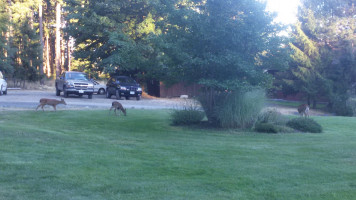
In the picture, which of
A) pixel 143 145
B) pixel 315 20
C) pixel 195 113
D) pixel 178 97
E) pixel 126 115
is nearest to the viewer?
pixel 143 145

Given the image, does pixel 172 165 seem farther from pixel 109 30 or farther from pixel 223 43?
pixel 109 30

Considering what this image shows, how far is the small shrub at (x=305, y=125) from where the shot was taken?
14.8 metres

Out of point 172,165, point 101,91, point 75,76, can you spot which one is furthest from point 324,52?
point 172,165

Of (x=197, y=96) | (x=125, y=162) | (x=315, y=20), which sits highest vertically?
(x=315, y=20)

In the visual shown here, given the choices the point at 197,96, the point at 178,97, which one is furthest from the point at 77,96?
the point at 197,96

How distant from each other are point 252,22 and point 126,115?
24.5 ft

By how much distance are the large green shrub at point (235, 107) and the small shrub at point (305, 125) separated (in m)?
1.53

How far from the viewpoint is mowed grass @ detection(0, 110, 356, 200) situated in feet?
20.4

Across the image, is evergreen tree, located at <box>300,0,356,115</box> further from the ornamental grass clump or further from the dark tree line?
the ornamental grass clump

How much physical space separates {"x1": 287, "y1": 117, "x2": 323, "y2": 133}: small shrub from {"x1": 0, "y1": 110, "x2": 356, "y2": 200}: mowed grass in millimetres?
1220

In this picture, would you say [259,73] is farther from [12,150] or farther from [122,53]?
[122,53]

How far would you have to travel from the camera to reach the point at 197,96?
51.0ft

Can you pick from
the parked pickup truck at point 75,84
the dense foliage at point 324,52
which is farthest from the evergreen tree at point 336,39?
the parked pickup truck at point 75,84

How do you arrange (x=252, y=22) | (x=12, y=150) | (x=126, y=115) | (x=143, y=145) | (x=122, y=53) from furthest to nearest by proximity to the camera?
(x=122, y=53) < (x=126, y=115) < (x=252, y=22) < (x=143, y=145) < (x=12, y=150)
